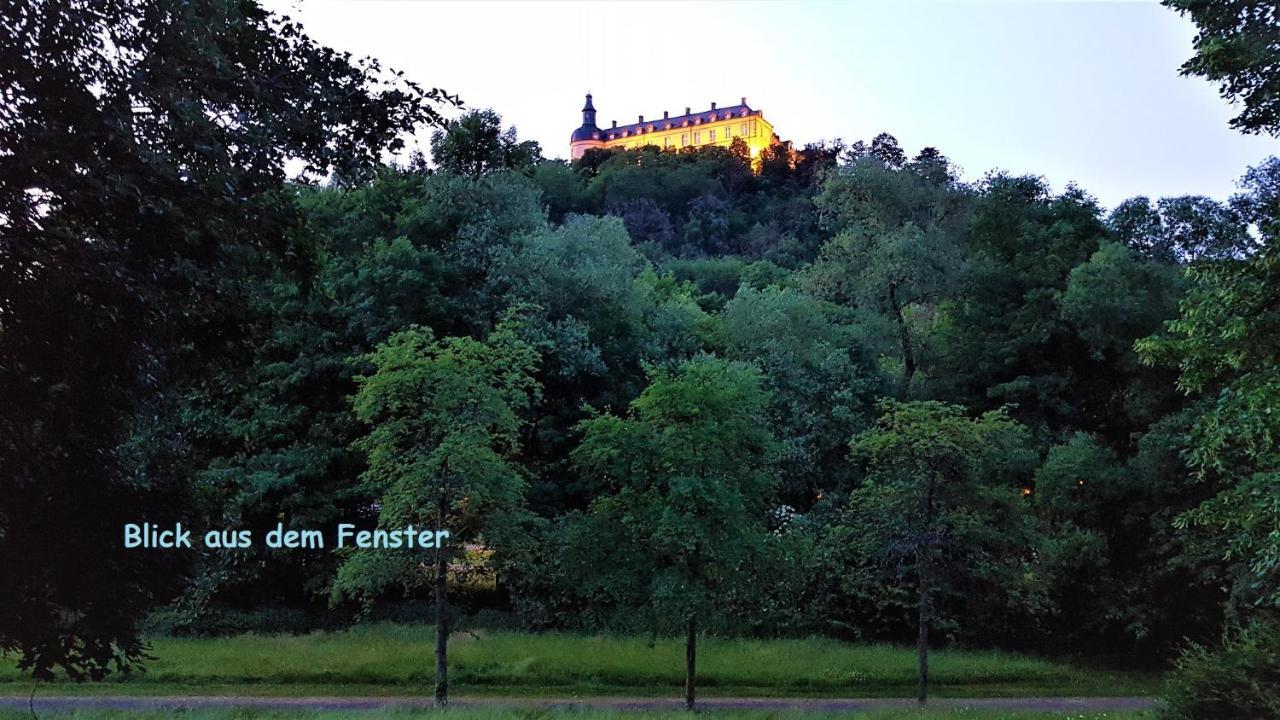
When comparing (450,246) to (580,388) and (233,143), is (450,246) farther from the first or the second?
(233,143)

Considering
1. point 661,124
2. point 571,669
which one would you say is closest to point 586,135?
point 661,124

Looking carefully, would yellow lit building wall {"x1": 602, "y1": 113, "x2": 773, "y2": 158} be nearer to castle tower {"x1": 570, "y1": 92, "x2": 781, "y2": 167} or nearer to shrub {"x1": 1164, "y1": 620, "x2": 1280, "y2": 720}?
castle tower {"x1": 570, "y1": 92, "x2": 781, "y2": 167}

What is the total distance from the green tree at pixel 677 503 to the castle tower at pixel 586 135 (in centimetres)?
14814

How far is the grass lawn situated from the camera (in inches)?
740

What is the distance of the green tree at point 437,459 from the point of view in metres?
16.5

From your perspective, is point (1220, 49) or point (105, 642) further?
point (1220, 49)

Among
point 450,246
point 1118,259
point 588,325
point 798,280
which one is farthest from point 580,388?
point 1118,259

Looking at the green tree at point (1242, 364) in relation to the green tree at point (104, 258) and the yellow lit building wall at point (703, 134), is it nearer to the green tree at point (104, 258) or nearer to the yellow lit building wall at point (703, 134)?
the green tree at point (104, 258)

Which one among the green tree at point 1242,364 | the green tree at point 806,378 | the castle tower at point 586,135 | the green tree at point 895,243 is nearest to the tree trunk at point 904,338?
the green tree at point 895,243

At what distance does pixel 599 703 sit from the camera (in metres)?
17.4

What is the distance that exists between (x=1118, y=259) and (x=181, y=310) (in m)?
25.3

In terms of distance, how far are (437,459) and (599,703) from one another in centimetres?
586

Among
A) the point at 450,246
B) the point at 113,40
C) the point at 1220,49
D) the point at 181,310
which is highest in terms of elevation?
the point at 450,246

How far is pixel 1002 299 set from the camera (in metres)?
29.0
